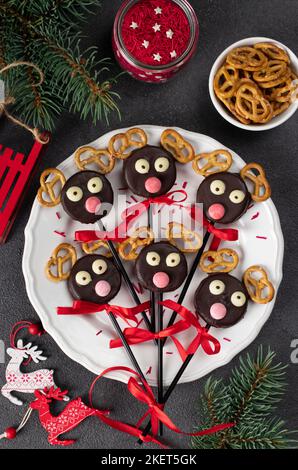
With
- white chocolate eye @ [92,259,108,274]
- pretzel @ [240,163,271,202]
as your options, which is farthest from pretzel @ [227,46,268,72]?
white chocolate eye @ [92,259,108,274]

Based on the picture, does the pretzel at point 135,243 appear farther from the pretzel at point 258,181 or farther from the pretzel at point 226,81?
the pretzel at point 226,81

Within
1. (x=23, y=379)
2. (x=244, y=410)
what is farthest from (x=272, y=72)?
(x=23, y=379)

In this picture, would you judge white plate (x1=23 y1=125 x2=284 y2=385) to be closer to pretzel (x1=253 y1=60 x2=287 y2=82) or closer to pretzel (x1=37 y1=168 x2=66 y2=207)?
pretzel (x1=37 y1=168 x2=66 y2=207)

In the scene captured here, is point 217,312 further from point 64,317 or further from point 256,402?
point 64,317

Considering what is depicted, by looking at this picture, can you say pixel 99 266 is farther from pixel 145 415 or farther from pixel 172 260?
pixel 145 415

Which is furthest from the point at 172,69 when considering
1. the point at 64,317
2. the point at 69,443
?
the point at 69,443

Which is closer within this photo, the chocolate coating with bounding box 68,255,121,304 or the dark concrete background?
the chocolate coating with bounding box 68,255,121,304
